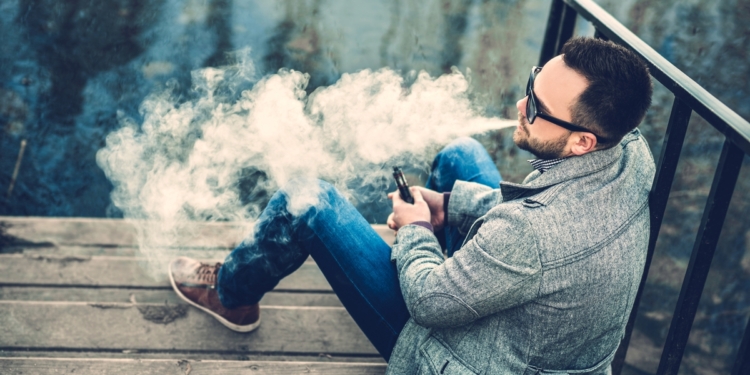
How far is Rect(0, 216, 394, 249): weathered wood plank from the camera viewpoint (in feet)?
9.97

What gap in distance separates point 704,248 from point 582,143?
46cm

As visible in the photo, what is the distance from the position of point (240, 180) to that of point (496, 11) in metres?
1.98

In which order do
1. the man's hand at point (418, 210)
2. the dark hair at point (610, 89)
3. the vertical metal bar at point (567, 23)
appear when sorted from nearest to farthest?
the dark hair at point (610, 89), the man's hand at point (418, 210), the vertical metal bar at point (567, 23)

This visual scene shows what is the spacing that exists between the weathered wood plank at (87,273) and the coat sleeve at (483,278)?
132 centimetres

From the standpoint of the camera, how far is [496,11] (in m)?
3.70

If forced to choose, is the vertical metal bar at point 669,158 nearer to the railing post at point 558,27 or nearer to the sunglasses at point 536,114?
the sunglasses at point 536,114

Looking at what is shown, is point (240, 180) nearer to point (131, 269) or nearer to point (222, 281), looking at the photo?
point (131, 269)

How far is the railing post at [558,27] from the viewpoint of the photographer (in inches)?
112

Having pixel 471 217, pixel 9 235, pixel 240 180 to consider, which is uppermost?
pixel 471 217

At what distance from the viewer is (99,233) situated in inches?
123

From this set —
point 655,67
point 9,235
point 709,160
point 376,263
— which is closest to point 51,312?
point 9,235

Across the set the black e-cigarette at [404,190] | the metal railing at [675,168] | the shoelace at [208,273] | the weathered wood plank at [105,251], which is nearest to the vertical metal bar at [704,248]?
the metal railing at [675,168]

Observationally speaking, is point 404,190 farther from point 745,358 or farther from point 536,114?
point 745,358

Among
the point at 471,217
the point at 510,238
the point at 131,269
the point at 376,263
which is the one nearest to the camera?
the point at 510,238
